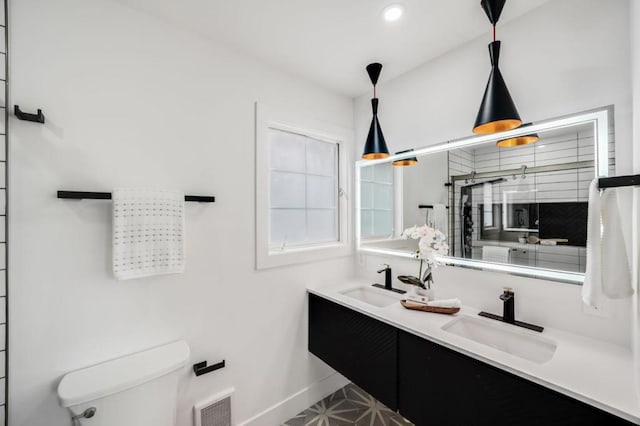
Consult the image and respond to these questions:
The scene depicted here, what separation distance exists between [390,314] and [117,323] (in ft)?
4.49

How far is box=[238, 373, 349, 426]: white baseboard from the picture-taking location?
68.4 inches

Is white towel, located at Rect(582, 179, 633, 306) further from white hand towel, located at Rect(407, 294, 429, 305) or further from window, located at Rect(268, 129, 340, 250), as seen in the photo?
window, located at Rect(268, 129, 340, 250)

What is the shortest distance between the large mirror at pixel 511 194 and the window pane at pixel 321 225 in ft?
1.64

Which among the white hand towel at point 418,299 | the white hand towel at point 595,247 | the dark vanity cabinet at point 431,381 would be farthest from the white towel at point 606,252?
the white hand towel at point 418,299

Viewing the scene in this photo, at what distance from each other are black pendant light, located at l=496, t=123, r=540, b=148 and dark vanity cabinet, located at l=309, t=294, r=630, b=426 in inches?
44.3

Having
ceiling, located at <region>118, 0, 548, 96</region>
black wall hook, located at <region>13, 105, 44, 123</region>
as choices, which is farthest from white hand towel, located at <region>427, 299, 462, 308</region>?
black wall hook, located at <region>13, 105, 44, 123</region>

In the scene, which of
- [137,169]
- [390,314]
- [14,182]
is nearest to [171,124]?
[137,169]

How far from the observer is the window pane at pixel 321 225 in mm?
2141

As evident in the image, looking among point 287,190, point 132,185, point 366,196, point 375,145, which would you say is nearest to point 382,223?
point 366,196

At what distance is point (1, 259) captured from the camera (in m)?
1.03

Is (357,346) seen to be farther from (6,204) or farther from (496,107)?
(6,204)

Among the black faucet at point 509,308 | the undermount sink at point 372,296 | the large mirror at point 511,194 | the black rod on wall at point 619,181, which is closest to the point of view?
the black rod on wall at point 619,181

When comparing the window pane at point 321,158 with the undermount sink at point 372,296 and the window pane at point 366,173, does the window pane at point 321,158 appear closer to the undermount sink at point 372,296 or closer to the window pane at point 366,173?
the window pane at point 366,173

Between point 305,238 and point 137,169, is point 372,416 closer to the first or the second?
point 305,238
